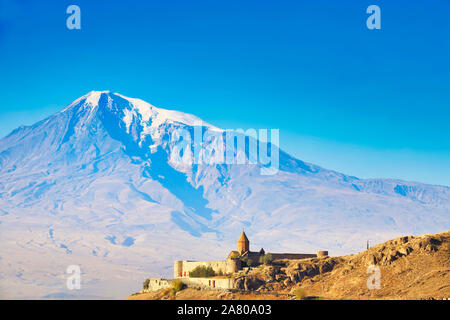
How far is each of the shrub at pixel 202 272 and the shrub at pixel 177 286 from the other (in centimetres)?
620

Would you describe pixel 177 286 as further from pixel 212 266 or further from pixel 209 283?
pixel 212 266

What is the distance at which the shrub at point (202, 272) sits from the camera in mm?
98188

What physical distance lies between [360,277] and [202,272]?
22170 millimetres

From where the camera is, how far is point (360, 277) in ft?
287

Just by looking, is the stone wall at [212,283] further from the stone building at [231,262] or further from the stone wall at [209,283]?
the stone building at [231,262]

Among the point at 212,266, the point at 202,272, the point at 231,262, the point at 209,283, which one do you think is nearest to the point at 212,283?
the point at 209,283

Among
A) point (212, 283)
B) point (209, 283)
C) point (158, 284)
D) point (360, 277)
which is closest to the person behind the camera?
point (360, 277)

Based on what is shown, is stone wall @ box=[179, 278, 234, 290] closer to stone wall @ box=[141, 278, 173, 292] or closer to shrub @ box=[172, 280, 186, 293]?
shrub @ box=[172, 280, 186, 293]

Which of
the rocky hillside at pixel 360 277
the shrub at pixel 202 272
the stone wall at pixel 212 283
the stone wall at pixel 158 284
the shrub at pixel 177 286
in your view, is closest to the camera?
the rocky hillside at pixel 360 277

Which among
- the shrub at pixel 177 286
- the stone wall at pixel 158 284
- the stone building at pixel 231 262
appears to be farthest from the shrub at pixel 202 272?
the shrub at pixel 177 286

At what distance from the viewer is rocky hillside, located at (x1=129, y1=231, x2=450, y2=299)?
8181 centimetres

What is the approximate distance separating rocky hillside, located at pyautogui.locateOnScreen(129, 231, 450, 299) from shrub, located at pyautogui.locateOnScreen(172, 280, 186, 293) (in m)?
0.83

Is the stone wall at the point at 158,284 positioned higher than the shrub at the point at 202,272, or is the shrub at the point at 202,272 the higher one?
the shrub at the point at 202,272
